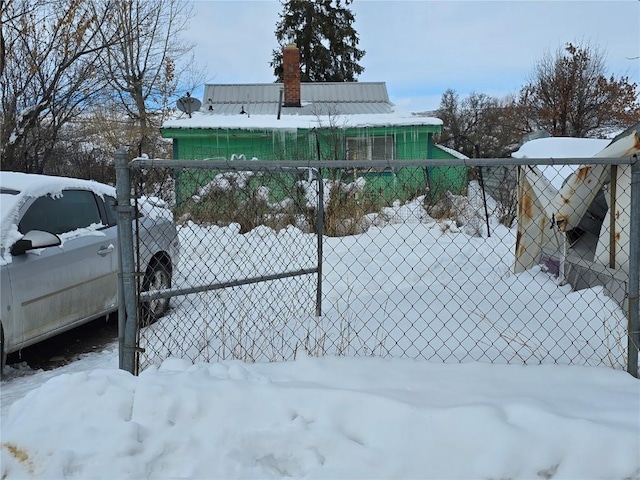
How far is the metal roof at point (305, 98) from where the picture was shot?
19.3 metres

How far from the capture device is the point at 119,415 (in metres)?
2.52

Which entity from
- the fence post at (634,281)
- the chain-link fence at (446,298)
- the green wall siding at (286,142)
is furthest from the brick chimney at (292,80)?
the fence post at (634,281)

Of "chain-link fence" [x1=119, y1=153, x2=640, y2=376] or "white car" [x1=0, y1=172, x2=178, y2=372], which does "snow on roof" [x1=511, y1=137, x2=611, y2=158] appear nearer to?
"chain-link fence" [x1=119, y1=153, x2=640, y2=376]

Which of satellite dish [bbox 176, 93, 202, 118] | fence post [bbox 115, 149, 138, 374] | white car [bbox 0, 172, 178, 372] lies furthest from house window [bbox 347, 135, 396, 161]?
fence post [bbox 115, 149, 138, 374]

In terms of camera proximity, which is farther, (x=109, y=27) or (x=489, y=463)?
(x=109, y=27)

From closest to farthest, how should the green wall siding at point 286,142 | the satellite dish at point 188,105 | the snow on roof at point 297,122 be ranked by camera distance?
the green wall siding at point 286,142 < the snow on roof at point 297,122 < the satellite dish at point 188,105

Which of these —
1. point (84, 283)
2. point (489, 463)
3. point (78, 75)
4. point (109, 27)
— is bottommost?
point (489, 463)

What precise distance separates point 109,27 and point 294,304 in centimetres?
1531

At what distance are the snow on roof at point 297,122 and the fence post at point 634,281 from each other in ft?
43.2

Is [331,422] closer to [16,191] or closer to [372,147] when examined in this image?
[16,191]

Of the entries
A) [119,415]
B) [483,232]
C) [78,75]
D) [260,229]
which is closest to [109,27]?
[78,75]

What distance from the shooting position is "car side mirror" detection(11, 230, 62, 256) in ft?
13.9

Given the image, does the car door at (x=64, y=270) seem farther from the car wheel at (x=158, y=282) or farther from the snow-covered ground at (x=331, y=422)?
the snow-covered ground at (x=331, y=422)

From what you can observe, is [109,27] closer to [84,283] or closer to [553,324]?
[84,283]
